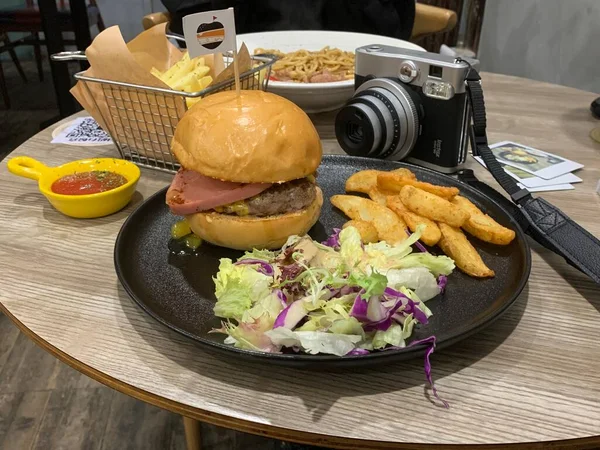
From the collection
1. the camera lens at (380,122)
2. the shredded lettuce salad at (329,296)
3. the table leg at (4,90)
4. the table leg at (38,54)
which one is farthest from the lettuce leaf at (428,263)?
the table leg at (4,90)

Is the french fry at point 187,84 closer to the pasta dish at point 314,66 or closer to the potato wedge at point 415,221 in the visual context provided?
the pasta dish at point 314,66

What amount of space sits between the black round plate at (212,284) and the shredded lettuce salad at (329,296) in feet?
0.11

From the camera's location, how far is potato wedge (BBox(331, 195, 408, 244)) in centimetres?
125

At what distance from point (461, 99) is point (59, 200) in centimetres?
115

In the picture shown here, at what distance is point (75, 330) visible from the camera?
0.99 m

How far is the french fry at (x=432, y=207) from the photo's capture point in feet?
4.00

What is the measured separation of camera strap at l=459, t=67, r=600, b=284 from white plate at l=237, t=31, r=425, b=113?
1.77 ft

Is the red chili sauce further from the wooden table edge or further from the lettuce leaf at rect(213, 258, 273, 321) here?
the wooden table edge

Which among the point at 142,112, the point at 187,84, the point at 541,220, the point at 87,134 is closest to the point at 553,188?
the point at 541,220

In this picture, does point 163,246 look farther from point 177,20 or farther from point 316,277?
point 177,20

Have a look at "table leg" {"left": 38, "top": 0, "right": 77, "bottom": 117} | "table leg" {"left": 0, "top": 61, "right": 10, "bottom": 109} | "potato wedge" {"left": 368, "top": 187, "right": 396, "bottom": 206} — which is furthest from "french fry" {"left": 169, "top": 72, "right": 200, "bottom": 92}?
"table leg" {"left": 0, "top": 61, "right": 10, "bottom": 109}

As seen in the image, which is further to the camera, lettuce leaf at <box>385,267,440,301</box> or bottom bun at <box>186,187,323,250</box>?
bottom bun at <box>186,187,323,250</box>

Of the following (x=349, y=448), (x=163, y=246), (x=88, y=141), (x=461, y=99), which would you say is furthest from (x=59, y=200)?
(x=461, y=99)

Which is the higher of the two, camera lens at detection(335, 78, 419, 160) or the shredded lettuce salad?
camera lens at detection(335, 78, 419, 160)
